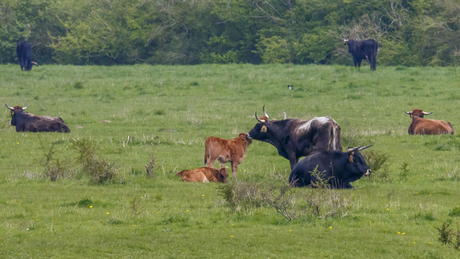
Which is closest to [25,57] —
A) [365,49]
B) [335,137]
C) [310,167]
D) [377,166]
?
[365,49]

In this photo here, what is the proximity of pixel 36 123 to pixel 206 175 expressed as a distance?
9.61 m

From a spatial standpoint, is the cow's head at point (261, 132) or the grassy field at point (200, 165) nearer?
the grassy field at point (200, 165)

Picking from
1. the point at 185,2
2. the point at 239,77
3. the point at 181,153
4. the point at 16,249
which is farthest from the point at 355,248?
the point at 185,2

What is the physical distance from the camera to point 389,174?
13.3 m

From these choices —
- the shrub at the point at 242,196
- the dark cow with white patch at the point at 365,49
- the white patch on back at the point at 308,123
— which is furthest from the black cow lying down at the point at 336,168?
the dark cow with white patch at the point at 365,49

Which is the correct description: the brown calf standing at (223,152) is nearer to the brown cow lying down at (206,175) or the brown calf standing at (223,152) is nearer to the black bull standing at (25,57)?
the brown cow lying down at (206,175)

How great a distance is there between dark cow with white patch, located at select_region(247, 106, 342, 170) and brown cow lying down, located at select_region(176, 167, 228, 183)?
170 centimetres

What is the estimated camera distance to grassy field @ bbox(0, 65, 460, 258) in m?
8.13

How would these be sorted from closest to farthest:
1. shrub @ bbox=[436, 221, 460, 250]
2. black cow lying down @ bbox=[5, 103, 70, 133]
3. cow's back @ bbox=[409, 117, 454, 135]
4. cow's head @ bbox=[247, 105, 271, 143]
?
shrub @ bbox=[436, 221, 460, 250] → cow's head @ bbox=[247, 105, 271, 143] → cow's back @ bbox=[409, 117, 454, 135] → black cow lying down @ bbox=[5, 103, 70, 133]

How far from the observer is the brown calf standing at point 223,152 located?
13.6 metres

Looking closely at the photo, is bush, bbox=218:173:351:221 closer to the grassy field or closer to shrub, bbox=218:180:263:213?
shrub, bbox=218:180:263:213

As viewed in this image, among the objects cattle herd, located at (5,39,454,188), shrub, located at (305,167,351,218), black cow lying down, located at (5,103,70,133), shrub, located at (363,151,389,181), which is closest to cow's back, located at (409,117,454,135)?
shrub, located at (363,151,389,181)

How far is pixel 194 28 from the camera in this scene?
6150 centimetres

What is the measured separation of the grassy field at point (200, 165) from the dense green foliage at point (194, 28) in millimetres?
20773
